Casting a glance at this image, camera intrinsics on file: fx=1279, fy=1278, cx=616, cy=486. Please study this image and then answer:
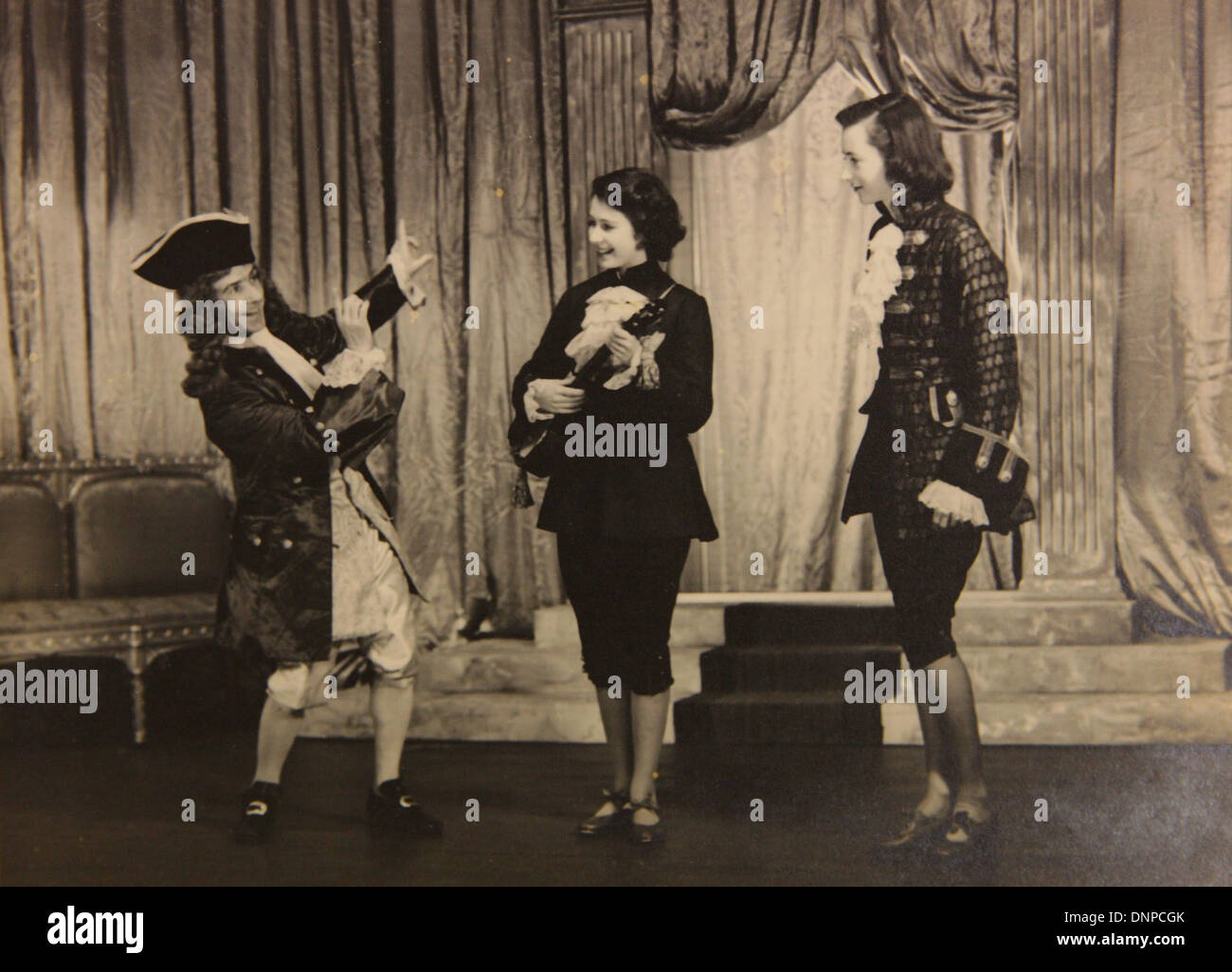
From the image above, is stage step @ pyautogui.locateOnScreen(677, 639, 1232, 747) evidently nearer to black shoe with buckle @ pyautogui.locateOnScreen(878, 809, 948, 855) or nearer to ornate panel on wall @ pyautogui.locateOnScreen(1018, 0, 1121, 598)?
ornate panel on wall @ pyautogui.locateOnScreen(1018, 0, 1121, 598)

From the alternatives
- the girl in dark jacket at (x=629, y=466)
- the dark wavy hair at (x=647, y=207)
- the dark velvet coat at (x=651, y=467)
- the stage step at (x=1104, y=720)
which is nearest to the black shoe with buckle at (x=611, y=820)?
the girl in dark jacket at (x=629, y=466)

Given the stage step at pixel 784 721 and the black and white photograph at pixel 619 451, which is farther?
the stage step at pixel 784 721

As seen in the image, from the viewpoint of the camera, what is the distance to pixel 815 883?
3062 millimetres

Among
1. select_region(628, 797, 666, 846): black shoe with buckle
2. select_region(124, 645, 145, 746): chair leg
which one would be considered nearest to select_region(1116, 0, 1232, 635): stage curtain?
select_region(628, 797, 666, 846): black shoe with buckle

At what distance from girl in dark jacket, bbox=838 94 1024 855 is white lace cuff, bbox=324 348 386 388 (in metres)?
1.31

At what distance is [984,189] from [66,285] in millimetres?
3042

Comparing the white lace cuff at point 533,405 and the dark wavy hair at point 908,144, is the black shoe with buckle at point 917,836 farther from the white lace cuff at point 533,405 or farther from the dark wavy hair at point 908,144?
the dark wavy hair at point 908,144

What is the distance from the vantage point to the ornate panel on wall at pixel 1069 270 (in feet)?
12.5

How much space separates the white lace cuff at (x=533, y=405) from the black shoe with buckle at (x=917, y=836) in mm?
1365

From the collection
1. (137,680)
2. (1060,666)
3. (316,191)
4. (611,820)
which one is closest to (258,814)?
(611,820)

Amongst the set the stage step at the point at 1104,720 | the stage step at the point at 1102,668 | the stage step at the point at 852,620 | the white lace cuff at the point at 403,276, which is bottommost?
the stage step at the point at 1104,720

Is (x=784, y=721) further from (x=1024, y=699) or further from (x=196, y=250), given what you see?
(x=196, y=250)

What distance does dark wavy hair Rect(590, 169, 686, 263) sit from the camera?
10.6ft
